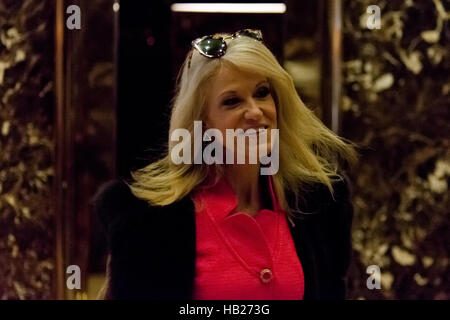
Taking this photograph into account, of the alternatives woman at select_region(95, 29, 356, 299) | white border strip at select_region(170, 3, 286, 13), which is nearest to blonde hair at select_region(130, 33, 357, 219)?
woman at select_region(95, 29, 356, 299)

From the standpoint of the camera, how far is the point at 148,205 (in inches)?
50.0

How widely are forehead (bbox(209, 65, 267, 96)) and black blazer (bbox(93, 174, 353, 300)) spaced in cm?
25

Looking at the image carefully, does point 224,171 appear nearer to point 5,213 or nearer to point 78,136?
point 78,136

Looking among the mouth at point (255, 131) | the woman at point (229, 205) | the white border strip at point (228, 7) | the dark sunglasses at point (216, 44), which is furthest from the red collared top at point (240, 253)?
the white border strip at point (228, 7)

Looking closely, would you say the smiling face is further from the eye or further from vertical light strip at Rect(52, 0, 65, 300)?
vertical light strip at Rect(52, 0, 65, 300)

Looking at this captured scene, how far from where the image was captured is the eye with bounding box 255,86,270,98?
126 centimetres

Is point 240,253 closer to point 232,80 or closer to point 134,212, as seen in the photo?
point 134,212

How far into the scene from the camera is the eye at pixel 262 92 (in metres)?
1.26

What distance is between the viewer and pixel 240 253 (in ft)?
4.08

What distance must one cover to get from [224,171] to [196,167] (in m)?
0.06

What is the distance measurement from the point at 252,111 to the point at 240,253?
305 millimetres

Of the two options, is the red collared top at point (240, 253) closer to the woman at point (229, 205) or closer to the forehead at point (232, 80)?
the woman at point (229, 205)
